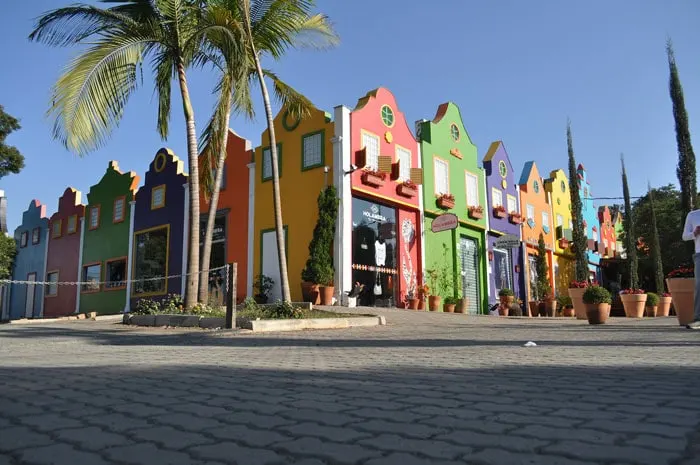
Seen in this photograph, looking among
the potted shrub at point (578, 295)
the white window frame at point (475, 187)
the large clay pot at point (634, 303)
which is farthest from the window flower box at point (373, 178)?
the large clay pot at point (634, 303)

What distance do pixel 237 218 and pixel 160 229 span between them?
4713 millimetres

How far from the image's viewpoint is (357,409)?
288 cm

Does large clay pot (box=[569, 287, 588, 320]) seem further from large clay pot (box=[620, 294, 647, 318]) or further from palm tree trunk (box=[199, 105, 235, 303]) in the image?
palm tree trunk (box=[199, 105, 235, 303])

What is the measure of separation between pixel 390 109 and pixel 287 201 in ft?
16.4

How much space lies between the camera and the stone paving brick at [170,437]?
2199mm

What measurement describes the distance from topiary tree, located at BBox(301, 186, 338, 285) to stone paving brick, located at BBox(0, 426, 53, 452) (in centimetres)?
1351

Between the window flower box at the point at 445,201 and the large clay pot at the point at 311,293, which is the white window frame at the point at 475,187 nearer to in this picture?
the window flower box at the point at 445,201

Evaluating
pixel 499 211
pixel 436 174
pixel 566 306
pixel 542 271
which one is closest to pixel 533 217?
pixel 542 271

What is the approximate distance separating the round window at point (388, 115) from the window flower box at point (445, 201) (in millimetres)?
3391

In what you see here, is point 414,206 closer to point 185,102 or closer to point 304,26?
point 304,26

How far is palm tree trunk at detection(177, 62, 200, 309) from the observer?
1238 cm

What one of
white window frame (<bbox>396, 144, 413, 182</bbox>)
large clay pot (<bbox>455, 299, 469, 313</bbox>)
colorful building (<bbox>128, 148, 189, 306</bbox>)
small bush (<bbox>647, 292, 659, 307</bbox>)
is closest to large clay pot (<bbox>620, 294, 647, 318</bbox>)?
small bush (<bbox>647, 292, 659, 307</bbox>)

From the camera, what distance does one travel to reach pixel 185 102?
1279cm

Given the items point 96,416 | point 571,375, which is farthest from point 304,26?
point 96,416
